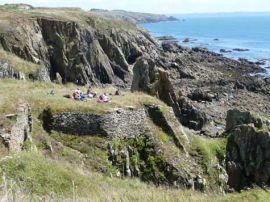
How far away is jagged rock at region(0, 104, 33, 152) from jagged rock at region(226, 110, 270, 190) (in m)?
12.6

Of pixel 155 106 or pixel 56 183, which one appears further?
pixel 155 106

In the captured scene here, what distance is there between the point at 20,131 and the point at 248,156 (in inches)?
588

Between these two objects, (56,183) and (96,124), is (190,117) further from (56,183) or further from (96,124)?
(56,183)

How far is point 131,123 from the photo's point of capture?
27672 mm

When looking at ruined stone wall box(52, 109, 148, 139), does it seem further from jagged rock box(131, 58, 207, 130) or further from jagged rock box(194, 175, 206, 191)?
jagged rock box(131, 58, 207, 130)

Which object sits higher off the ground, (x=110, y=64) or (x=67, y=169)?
(x=67, y=169)

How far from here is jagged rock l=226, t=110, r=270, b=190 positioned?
98.9ft

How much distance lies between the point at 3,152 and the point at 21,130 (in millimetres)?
3128

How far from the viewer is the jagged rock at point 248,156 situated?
98.9 ft

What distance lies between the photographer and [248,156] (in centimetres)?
3114

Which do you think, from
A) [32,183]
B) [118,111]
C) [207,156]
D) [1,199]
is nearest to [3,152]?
[32,183]

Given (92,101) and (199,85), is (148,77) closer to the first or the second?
(92,101)

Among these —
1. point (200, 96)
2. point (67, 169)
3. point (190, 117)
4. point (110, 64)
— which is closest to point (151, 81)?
point (190, 117)

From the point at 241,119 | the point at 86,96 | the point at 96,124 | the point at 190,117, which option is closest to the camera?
the point at 96,124
